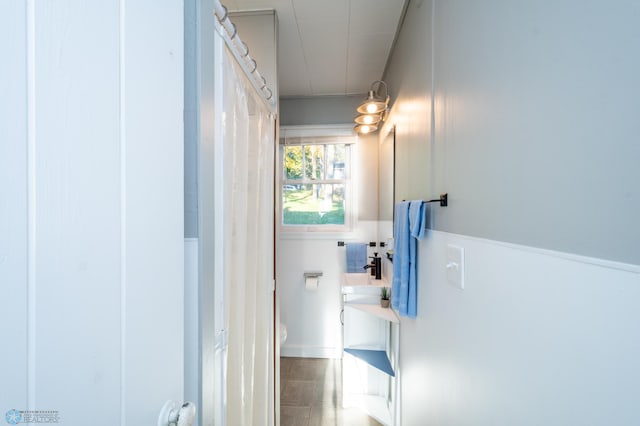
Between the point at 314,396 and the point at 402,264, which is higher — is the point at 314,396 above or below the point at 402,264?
below

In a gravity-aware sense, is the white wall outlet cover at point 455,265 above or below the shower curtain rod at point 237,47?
below

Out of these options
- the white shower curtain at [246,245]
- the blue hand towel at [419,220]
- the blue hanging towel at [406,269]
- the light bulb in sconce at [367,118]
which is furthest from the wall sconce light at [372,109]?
the blue hand towel at [419,220]

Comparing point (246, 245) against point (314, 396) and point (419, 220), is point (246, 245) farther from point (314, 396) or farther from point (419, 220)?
point (314, 396)

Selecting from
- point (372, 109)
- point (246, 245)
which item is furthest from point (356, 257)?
point (246, 245)

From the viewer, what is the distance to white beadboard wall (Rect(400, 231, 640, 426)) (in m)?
0.40

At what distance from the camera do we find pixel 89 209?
1.16 ft

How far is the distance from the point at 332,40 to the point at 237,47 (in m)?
1.11

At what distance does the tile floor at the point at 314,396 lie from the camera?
6.07 ft

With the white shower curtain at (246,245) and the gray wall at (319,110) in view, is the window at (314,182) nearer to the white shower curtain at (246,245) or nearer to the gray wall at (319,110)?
the gray wall at (319,110)

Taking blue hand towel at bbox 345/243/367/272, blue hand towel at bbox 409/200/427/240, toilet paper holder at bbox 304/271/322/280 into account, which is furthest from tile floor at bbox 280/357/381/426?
blue hand towel at bbox 409/200/427/240

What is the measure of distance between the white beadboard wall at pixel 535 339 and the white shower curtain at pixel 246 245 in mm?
781

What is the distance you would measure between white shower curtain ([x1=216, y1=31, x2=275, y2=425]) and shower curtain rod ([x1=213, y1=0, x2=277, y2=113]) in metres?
0.03

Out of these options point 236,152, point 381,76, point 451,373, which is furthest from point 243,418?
point 381,76

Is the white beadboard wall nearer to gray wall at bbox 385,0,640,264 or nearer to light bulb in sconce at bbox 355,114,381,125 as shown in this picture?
gray wall at bbox 385,0,640,264
